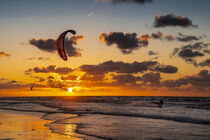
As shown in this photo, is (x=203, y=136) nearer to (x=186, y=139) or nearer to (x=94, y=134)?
(x=186, y=139)

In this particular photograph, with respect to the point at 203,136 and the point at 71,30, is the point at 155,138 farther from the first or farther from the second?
the point at 71,30

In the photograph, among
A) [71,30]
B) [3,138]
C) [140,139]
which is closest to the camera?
[3,138]

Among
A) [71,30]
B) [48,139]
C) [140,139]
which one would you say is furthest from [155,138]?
[71,30]

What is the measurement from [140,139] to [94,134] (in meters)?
3.08

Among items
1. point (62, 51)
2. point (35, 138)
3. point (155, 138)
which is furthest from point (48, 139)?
point (62, 51)

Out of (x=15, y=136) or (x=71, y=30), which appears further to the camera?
(x=71, y=30)

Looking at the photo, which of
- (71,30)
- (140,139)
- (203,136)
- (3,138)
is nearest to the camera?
(3,138)

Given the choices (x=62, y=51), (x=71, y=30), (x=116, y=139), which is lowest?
(x=116, y=139)

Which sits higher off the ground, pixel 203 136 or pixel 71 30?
pixel 71 30

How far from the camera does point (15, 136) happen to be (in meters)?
13.5

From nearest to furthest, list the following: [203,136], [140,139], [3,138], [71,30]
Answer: [3,138]
[140,139]
[203,136]
[71,30]

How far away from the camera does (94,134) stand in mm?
15109

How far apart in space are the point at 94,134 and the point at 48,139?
326cm

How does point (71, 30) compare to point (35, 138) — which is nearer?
point (35, 138)
